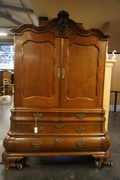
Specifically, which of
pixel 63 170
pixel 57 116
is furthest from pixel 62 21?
pixel 63 170

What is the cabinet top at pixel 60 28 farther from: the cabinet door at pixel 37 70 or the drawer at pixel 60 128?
the drawer at pixel 60 128

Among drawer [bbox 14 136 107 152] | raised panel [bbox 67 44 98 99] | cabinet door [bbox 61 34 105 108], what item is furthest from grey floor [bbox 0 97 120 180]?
raised panel [bbox 67 44 98 99]

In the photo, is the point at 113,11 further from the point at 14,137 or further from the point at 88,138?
the point at 14,137

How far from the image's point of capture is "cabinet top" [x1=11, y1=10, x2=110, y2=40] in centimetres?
166

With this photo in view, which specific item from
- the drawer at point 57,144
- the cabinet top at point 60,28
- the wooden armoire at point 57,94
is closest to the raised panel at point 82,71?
the wooden armoire at point 57,94

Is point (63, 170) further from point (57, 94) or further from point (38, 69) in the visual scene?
point (38, 69)

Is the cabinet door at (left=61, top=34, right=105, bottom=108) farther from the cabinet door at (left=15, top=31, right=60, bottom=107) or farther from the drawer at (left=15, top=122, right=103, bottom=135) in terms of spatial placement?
the drawer at (left=15, top=122, right=103, bottom=135)

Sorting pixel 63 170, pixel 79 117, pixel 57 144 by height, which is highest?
pixel 79 117

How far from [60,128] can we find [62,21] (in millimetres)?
1241

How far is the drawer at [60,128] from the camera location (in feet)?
5.91

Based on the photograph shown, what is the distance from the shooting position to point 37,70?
177 cm

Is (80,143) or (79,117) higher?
(79,117)

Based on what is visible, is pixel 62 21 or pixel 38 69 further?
pixel 38 69

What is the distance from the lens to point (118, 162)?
203 centimetres
